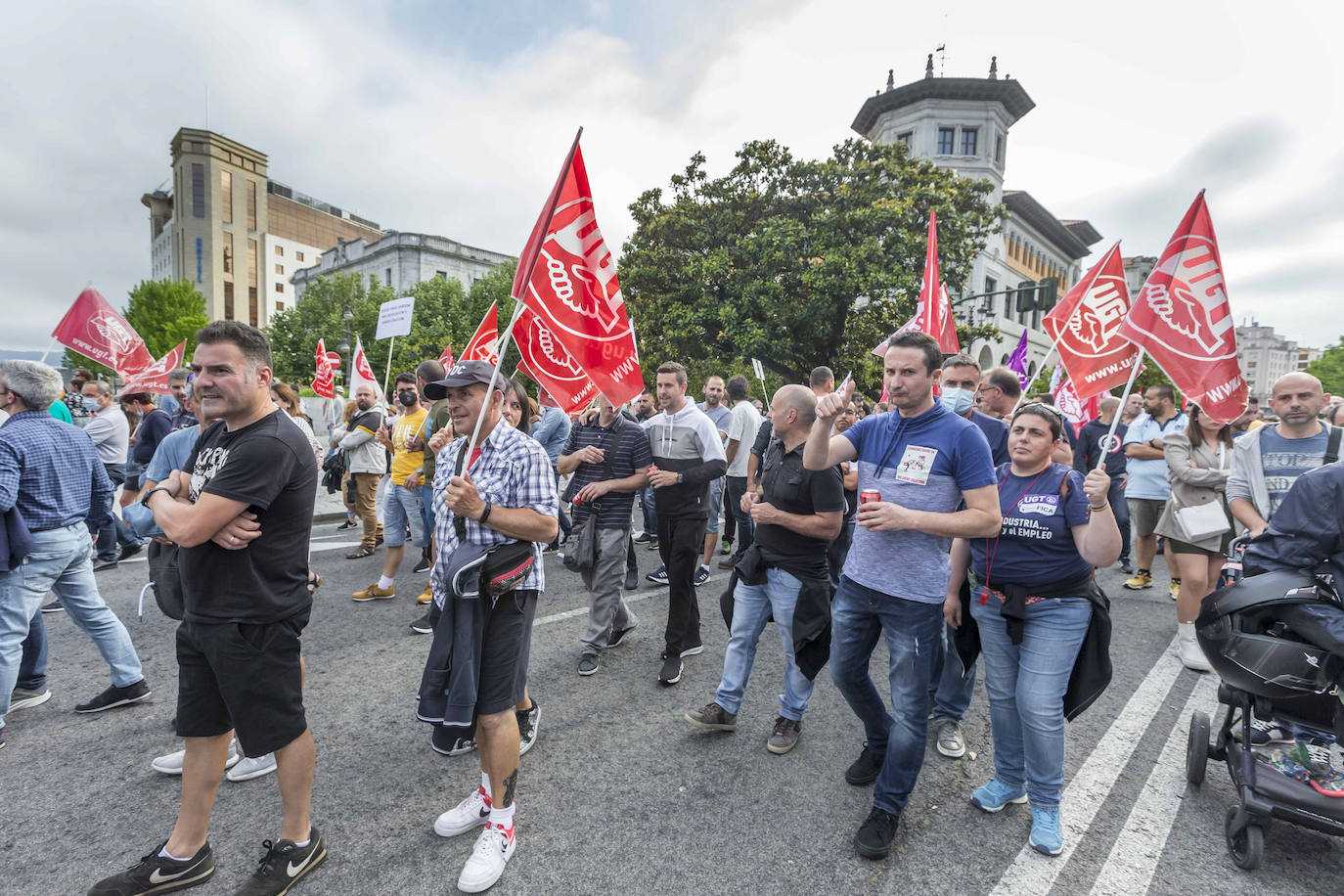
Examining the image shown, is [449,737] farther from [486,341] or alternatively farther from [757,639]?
[486,341]

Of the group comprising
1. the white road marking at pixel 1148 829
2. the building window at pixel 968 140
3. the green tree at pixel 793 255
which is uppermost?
the building window at pixel 968 140

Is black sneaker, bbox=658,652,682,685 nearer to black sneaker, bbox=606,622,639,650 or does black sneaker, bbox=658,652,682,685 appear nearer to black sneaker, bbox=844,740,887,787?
black sneaker, bbox=606,622,639,650

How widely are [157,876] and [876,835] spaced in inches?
108

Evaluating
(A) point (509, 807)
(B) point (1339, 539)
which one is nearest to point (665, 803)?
(A) point (509, 807)

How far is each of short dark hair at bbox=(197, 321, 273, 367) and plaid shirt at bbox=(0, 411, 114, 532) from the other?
1969mm

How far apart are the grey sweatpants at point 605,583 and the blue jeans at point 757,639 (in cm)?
119

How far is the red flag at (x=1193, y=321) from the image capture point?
3.59 m

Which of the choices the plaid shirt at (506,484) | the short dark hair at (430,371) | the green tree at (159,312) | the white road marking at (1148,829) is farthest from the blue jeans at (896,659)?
the green tree at (159,312)

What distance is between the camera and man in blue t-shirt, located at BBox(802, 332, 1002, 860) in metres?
2.60

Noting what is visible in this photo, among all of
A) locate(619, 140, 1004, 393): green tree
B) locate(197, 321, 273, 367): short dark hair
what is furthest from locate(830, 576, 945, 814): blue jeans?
locate(619, 140, 1004, 393): green tree

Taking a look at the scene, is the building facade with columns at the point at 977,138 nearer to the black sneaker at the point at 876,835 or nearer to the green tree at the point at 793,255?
the green tree at the point at 793,255

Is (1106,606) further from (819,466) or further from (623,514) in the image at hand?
(623,514)

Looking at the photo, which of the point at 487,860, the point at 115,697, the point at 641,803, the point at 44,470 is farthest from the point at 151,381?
the point at 641,803

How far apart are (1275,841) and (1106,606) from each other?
4.03 feet
